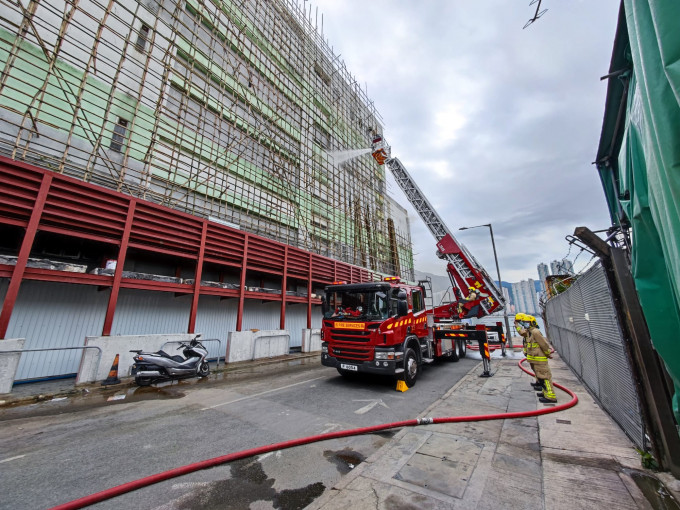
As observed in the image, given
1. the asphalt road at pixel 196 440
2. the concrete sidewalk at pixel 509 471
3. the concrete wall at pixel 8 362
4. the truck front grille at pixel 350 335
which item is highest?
the truck front grille at pixel 350 335

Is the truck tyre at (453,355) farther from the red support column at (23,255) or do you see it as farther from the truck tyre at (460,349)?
the red support column at (23,255)

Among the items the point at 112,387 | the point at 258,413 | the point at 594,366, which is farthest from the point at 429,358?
the point at 112,387

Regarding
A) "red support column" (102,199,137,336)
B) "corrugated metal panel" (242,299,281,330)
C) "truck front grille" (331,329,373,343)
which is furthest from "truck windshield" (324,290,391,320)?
"corrugated metal panel" (242,299,281,330)

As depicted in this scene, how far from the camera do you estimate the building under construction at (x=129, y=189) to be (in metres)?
7.61

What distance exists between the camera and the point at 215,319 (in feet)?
40.8

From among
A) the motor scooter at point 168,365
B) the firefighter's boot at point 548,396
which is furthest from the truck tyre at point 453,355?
the motor scooter at point 168,365

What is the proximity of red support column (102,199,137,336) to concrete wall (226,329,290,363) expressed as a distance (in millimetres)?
3927

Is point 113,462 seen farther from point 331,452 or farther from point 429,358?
point 429,358

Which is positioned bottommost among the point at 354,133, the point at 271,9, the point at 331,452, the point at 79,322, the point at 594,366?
the point at 331,452

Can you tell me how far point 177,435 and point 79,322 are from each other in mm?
7607

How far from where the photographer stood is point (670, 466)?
113 inches

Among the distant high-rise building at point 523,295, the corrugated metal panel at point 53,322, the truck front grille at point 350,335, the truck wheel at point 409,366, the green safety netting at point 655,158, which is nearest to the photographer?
the green safety netting at point 655,158

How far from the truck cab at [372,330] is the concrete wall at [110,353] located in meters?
5.52

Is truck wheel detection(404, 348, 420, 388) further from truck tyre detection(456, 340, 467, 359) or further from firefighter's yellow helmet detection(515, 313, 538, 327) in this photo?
truck tyre detection(456, 340, 467, 359)
